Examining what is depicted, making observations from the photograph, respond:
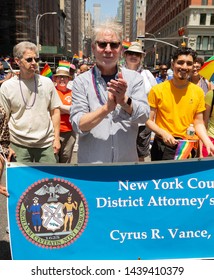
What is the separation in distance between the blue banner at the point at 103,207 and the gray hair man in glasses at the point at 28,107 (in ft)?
3.40

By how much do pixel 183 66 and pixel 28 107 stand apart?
1683 millimetres

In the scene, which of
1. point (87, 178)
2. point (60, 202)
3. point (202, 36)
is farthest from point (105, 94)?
point (202, 36)

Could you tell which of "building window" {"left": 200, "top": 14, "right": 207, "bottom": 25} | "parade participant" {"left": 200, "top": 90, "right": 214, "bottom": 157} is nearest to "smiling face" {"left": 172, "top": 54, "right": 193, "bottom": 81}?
"parade participant" {"left": 200, "top": 90, "right": 214, "bottom": 157}

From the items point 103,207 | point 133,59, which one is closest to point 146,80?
point 133,59

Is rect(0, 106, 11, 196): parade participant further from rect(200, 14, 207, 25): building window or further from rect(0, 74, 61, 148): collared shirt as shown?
rect(200, 14, 207, 25): building window

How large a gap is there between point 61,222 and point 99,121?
2.71ft

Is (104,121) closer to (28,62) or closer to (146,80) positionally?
(28,62)

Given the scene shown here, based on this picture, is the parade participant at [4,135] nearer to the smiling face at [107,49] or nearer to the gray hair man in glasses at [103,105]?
the gray hair man in glasses at [103,105]

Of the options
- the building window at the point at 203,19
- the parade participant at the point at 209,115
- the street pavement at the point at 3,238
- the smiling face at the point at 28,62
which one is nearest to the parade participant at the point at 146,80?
the parade participant at the point at 209,115

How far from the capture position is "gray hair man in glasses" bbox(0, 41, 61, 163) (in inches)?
130

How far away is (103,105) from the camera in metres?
2.33

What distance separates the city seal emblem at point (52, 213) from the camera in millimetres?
2396
